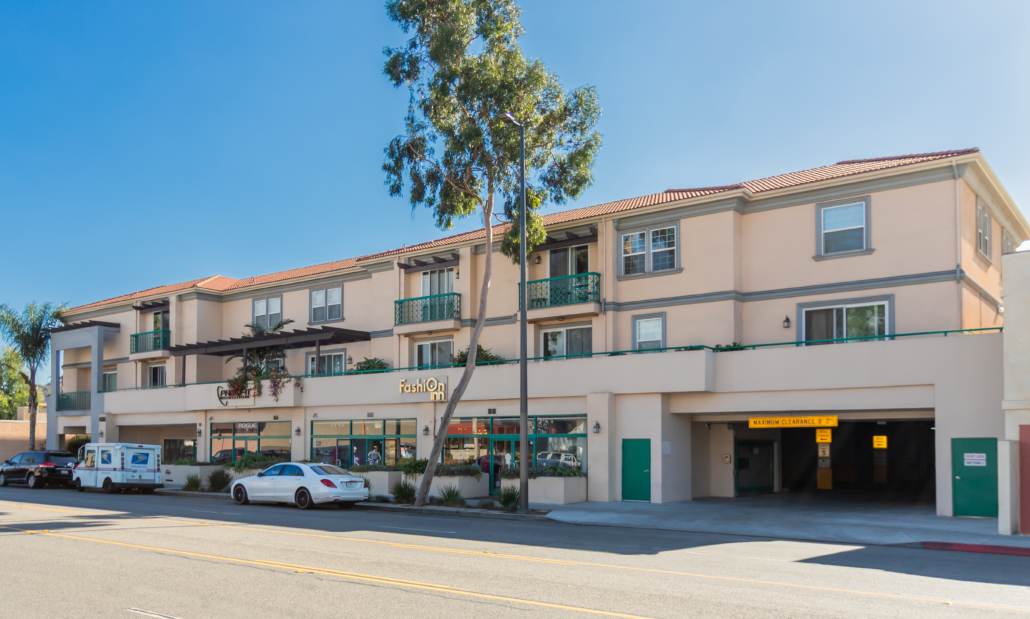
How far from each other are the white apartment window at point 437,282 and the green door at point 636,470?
10.3 meters

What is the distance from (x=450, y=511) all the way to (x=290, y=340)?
546 inches

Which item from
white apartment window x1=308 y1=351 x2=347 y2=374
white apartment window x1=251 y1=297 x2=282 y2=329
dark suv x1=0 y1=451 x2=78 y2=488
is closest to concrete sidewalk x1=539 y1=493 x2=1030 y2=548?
white apartment window x1=308 y1=351 x2=347 y2=374

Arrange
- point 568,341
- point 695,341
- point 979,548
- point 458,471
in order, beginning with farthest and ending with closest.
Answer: point 568,341, point 458,471, point 695,341, point 979,548

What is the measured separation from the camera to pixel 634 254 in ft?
90.0

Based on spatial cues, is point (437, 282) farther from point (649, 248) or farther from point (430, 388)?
point (649, 248)

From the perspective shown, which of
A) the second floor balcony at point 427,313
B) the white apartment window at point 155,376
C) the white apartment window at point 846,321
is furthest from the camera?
the white apartment window at point 155,376

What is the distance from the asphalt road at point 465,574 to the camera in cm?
933

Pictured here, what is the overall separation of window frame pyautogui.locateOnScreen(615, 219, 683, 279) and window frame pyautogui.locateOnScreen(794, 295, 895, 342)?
380 cm

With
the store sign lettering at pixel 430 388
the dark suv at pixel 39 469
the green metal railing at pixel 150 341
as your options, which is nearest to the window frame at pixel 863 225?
the store sign lettering at pixel 430 388

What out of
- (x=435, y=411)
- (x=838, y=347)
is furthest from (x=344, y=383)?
(x=838, y=347)

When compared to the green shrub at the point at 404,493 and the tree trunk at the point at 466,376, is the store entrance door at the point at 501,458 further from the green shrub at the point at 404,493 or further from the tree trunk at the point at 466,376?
the green shrub at the point at 404,493

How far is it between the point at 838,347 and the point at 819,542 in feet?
22.1

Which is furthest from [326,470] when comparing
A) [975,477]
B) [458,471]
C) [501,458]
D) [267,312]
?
[975,477]

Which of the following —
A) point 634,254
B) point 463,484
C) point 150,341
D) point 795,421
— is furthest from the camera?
point 150,341
